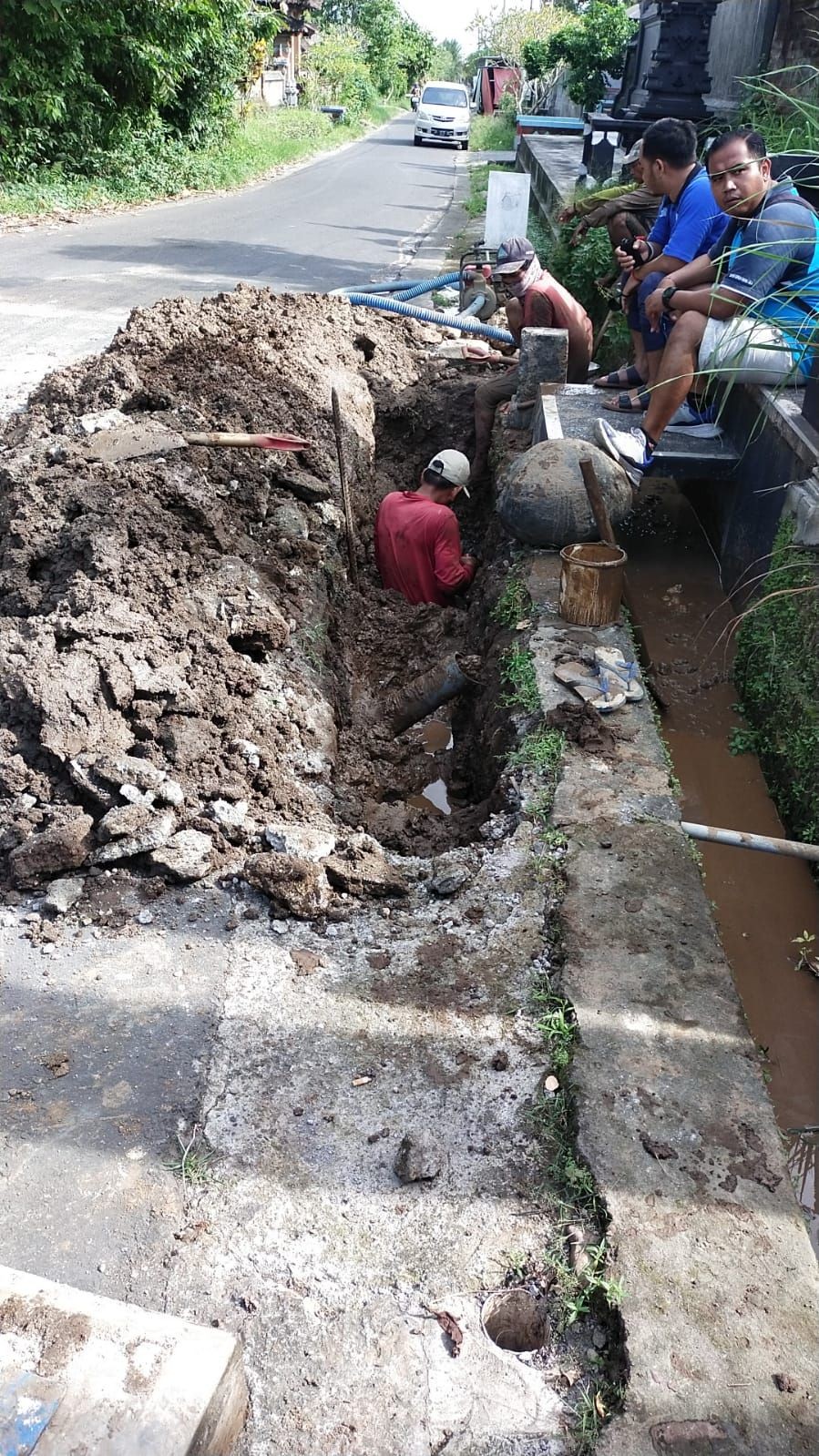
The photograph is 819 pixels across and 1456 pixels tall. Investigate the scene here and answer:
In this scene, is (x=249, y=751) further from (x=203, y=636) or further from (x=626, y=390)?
(x=626, y=390)

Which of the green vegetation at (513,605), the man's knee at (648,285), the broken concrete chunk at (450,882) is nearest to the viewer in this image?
the broken concrete chunk at (450,882)

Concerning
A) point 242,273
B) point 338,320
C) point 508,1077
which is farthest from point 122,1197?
point 242,273

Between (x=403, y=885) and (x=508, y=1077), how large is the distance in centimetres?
93

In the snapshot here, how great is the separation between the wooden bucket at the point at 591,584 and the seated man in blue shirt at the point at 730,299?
938 mm

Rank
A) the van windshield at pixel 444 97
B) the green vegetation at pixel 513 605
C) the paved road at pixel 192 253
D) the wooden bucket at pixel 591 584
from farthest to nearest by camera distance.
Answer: the van windshield at pixel 444 97 → the paved road at pixel 192 253 → the green vegetation at pixel 513 605 → the wooden bucket at pixel 591 584

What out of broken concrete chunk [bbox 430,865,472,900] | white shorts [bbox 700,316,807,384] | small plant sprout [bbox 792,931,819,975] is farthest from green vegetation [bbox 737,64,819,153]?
broken concrete chunk [bbox 430,865,472,900]

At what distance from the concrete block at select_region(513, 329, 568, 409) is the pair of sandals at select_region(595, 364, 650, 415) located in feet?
1.07

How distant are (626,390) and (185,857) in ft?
17.4

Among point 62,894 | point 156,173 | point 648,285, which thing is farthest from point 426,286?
point 156,173

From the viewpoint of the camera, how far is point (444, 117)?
35562 mm

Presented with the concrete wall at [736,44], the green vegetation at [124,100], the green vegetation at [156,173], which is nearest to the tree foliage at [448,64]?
the green vegetation at [156,173]

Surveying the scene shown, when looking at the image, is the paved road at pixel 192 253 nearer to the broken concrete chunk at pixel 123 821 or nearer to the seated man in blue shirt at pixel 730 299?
the seated man in blue shirt at pixel 730 299

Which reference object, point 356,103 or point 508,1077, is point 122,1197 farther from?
point 356,103

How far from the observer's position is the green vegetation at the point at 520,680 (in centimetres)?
443
